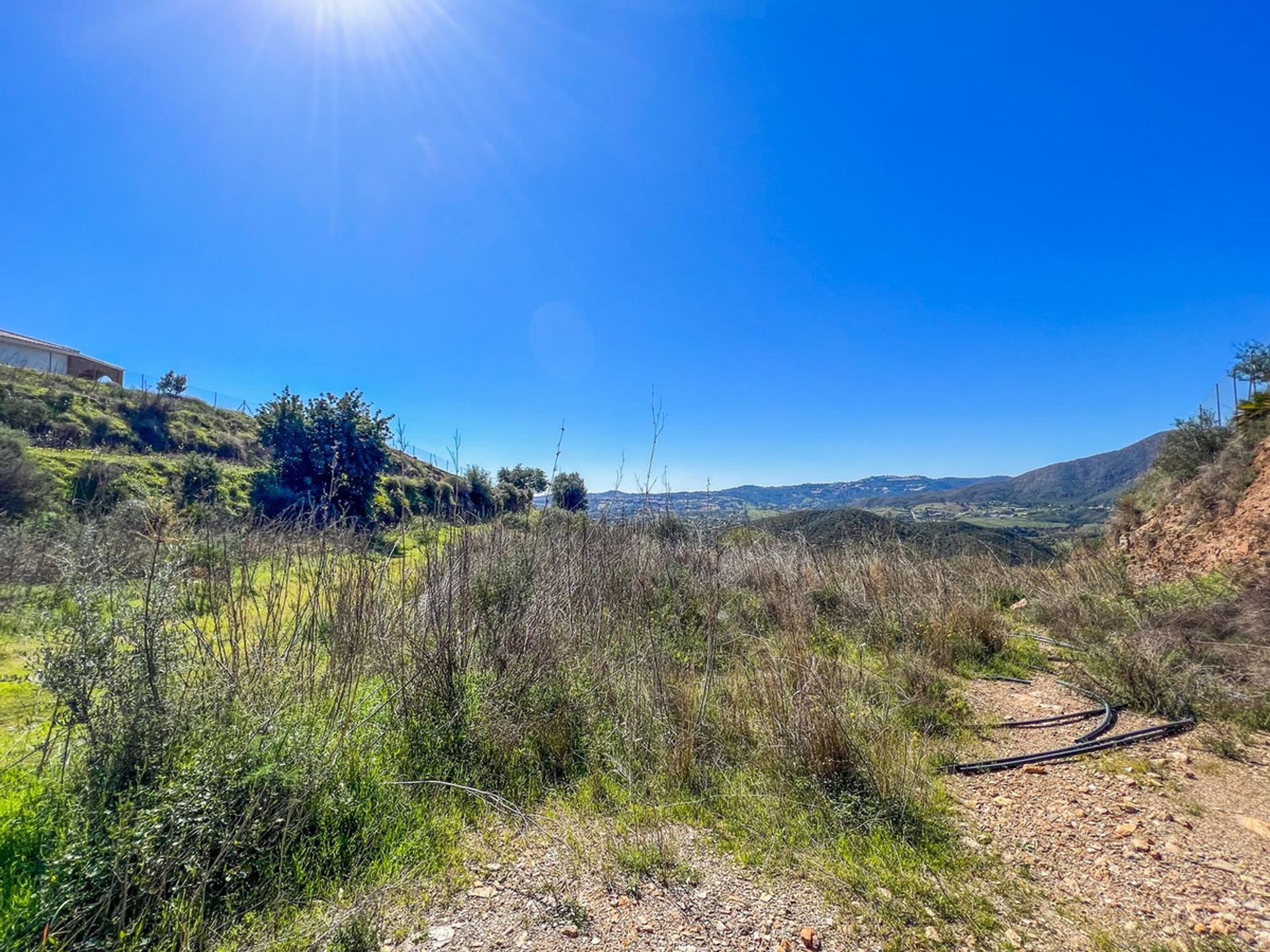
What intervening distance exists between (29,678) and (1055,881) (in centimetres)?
510

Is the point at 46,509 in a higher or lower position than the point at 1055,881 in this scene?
higher

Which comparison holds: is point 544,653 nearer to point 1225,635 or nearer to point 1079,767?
point 1079,767

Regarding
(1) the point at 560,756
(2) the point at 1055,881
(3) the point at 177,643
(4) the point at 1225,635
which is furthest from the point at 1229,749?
(3) the point at 177,643

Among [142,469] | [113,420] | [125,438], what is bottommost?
[142,469]

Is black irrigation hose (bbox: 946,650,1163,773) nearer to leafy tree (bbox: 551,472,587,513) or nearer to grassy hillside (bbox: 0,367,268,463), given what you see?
leafy tree (bbox: 551,472,587,513)

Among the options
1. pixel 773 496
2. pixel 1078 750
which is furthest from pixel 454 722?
pixel 773 496

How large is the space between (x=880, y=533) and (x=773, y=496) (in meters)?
14.4

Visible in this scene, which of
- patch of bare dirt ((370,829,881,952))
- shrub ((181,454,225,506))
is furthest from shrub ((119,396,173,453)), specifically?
patch of bare dirt ((370,829,881,952))

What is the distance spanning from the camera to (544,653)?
11.5 ft

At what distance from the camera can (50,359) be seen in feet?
81.1

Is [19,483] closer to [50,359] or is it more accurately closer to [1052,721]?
[1052,721]

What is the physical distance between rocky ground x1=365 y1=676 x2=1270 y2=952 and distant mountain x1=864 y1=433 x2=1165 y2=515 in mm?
40692

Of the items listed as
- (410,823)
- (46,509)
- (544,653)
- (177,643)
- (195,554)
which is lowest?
(410,823)

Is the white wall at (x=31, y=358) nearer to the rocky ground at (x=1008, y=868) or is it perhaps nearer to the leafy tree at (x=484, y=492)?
the leafy tree at (x=484, y=492)
